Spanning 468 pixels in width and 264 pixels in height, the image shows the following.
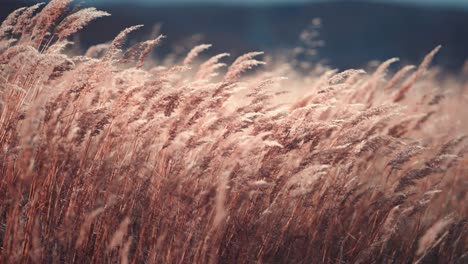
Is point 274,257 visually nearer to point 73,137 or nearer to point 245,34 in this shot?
point 73,137

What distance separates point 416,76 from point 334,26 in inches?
2060

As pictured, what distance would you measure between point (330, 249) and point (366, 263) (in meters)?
0.26

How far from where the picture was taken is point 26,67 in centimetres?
264

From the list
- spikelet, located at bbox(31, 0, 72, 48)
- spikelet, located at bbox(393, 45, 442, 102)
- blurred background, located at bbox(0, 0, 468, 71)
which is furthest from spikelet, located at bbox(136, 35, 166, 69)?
blurred background, located at bbox(0, 0, 468, 71)

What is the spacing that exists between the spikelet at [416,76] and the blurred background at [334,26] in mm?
25601

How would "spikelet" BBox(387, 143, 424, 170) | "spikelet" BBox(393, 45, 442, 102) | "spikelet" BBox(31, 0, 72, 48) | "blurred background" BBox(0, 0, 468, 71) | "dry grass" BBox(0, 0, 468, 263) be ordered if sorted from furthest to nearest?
"blurred background" BBox(0, 0, 468, 71) < "spikelet" BBox(393, 45, 442, 102) < "spikelet" BBox(31, 0, 72, 48) < "spikelet" BBox(387, 143, 424, 170) < "dry grass" BBox(0, 0, 468, 263)

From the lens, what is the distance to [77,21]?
2672 mm

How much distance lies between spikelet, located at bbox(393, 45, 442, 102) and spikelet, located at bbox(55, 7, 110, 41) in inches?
117

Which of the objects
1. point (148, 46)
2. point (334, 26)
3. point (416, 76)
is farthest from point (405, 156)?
point (334, 26)

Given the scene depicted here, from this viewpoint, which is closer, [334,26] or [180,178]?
[180,178]

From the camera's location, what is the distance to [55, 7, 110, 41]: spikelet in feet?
8.59

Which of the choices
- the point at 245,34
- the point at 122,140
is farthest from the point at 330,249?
the point at 245,34

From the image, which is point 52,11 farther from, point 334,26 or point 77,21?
point 334,26

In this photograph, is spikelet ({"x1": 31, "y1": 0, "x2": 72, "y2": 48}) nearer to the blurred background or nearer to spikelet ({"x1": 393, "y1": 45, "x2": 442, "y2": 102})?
spikelet ({"x1": 393, "y1": 45, "x2": 442, "y2": 102})
